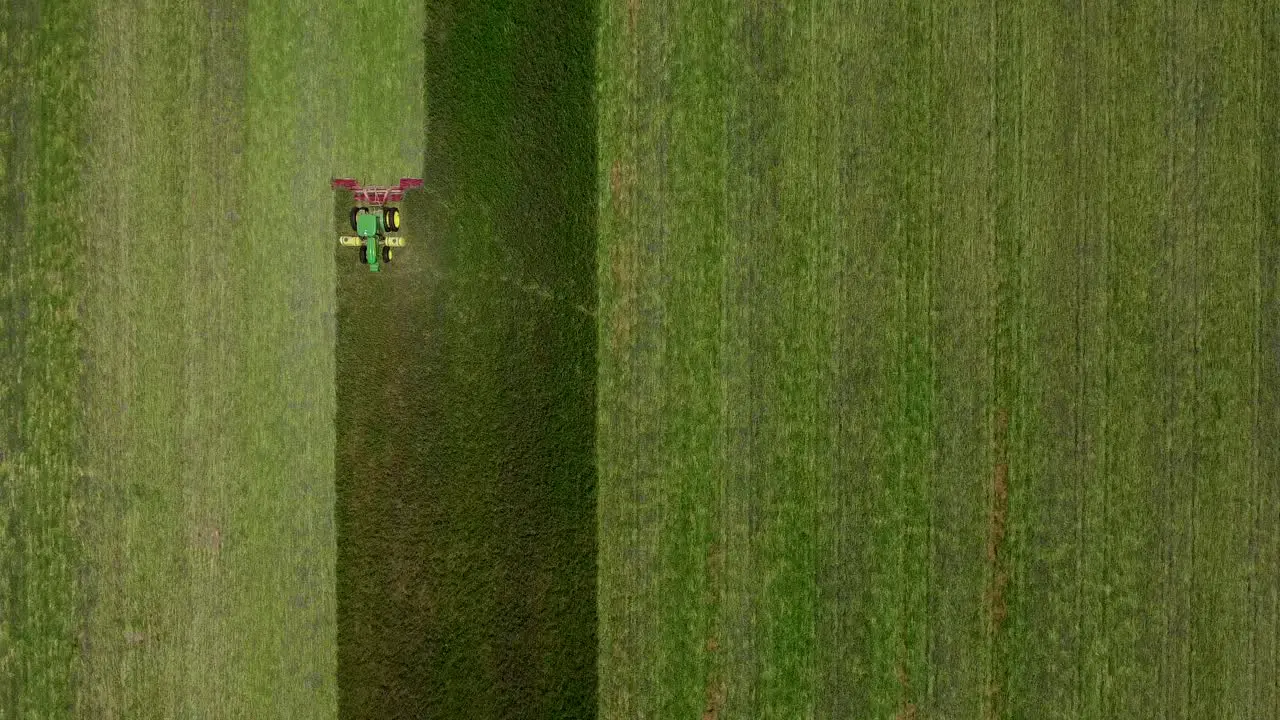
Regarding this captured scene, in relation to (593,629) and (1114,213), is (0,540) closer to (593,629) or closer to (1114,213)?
(593,629)

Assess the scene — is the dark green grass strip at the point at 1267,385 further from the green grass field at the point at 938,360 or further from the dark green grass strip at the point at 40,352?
the dark green grass strip at the point at 40,352

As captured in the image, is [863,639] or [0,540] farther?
[863,639]

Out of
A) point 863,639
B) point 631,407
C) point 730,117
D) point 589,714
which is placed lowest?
point 589,714

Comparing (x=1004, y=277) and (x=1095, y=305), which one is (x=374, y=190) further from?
(x=1095, y=305)

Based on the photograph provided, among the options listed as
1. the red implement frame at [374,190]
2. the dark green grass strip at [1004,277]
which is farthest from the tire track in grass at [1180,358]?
the red implement frame at [374,190]

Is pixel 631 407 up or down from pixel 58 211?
down

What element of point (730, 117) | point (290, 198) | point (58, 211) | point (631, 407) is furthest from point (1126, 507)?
point (58, 211)

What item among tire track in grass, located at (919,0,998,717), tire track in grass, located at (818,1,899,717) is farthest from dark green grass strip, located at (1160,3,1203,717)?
tire track in grass, located at (818,1,899,717)

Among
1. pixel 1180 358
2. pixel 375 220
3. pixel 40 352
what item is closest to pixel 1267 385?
pixel 1180 358
